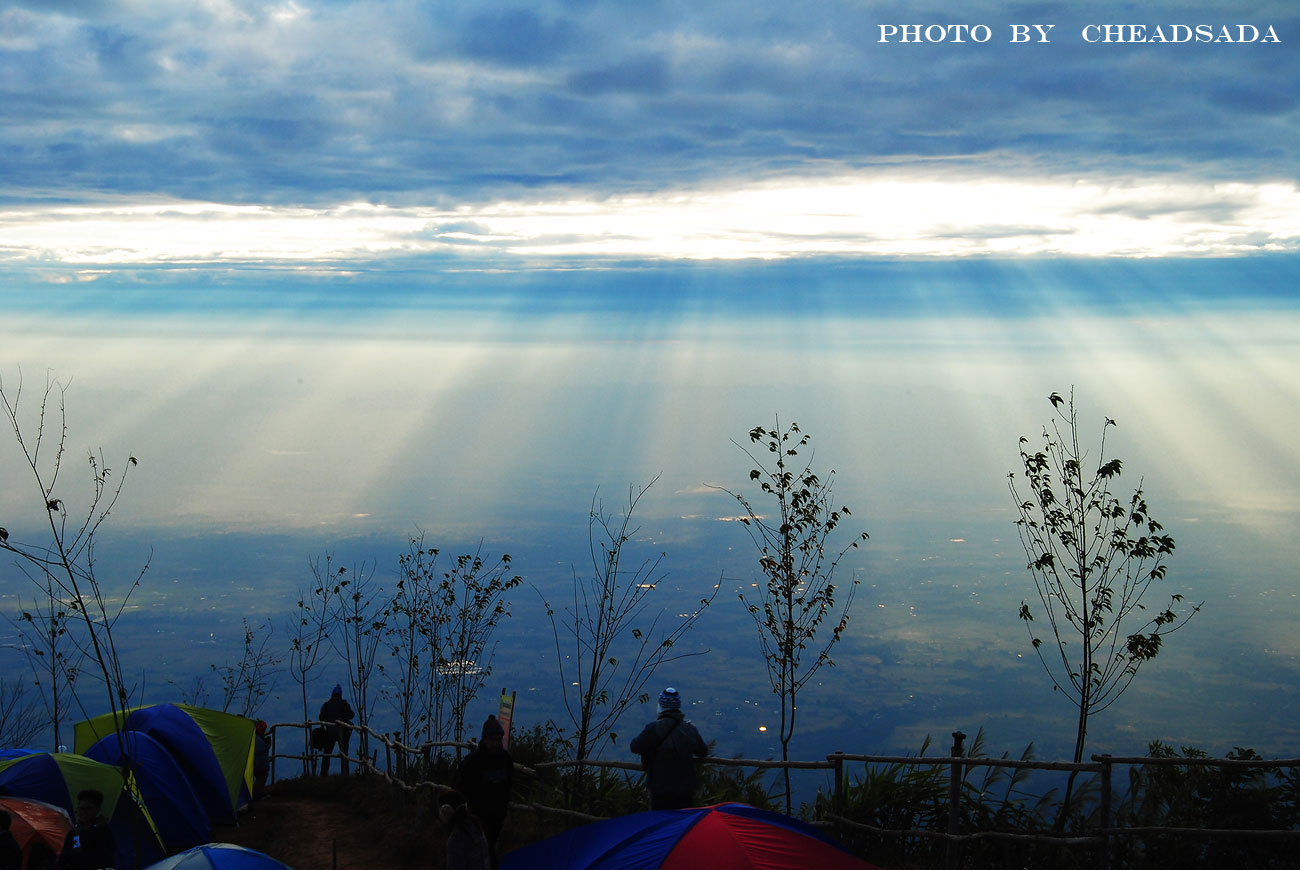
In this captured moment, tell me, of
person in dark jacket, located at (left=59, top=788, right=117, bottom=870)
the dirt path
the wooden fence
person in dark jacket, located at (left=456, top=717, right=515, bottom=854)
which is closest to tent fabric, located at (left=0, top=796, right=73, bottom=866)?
person in dark jacket, located at (left=59, top=788, right=117, bottom=870)

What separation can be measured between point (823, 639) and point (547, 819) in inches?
5446

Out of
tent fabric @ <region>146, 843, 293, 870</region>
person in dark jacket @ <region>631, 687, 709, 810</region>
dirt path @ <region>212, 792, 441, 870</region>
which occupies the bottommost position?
dirt path @ <region>212, 792, 441, 870</region>

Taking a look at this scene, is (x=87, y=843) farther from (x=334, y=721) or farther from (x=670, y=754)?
(x=334, y=721)

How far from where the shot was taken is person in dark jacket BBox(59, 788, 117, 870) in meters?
9.11

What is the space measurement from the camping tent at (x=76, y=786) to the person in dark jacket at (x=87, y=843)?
3963mm

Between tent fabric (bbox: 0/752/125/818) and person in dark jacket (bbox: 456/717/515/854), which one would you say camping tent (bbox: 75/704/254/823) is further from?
person in dark jacket (bbox: 456/717/515/854)

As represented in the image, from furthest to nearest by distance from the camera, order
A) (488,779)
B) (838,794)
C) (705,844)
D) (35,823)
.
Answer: (35,823)
(838,794)
(488,779)
(705,844)

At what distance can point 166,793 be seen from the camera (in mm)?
14398

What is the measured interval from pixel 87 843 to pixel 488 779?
3.81 m

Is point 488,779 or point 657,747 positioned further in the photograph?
point 488,779

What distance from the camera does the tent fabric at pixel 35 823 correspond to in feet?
37.2

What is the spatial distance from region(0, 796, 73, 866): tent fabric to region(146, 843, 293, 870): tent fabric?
144 inches

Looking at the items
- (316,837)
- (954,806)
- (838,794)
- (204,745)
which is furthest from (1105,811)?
(204,745)

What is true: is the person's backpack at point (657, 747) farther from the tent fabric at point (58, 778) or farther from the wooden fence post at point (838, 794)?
the tent fabric at point (58, 778)
